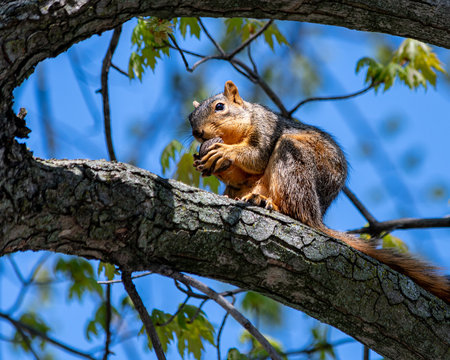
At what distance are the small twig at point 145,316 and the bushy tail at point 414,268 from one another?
3.79 feet

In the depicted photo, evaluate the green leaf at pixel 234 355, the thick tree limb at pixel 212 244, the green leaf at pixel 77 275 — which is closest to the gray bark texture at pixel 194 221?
the thick tree limb at pixel 212 244

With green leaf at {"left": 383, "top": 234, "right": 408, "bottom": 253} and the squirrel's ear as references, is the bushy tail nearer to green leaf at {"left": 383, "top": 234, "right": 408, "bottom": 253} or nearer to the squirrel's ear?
green leaf at {"left": 383, "top": 234, "right": 408, "bottom": 253}

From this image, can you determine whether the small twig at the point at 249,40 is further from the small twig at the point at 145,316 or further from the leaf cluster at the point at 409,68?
the small twig at the point at 145,316

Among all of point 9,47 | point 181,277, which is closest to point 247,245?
point 181,277

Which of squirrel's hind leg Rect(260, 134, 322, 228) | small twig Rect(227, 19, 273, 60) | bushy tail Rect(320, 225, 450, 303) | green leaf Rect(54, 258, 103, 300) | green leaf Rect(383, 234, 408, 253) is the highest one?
small twig Rect(227, 19, 273, 60)

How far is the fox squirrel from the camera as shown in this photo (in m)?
2.74

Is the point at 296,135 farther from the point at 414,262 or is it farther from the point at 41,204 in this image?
the point at 41,204

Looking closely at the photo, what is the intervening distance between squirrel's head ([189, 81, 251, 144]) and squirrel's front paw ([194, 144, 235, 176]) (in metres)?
0.31

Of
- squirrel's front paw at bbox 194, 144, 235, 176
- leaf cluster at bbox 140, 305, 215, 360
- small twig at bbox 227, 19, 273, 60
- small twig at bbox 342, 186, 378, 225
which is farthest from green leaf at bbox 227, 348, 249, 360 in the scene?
small twig at bbox 227, 19, 273, 60

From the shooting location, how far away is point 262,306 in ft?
14.5

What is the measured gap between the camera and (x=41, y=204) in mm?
1920

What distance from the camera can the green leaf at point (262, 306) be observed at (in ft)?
13.7

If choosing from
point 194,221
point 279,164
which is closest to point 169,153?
point 279,164

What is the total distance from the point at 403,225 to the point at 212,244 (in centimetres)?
222
